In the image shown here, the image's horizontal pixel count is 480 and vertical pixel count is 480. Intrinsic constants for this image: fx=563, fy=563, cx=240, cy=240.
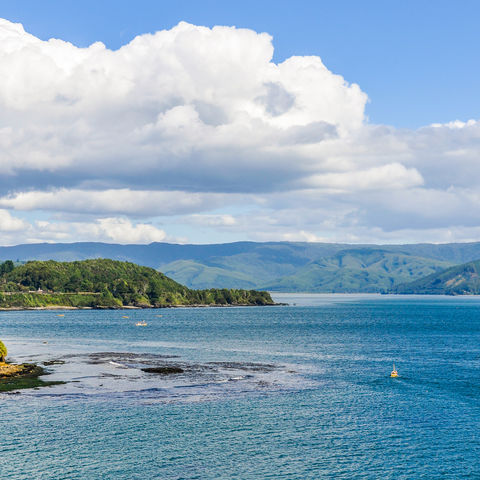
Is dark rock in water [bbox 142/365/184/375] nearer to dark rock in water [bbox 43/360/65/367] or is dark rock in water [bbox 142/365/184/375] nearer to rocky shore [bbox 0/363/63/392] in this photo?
rocky shore [bbox 0/363/63/392]

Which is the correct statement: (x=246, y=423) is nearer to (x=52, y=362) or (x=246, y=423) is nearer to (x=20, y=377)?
(x=20, y=377)

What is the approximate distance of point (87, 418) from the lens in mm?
85688

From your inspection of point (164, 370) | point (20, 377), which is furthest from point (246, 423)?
point (20, 377)

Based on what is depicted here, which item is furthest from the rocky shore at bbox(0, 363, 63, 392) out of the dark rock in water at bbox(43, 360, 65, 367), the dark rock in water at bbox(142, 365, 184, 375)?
the dark rock in water at bbox(142, 365, 184, 375)

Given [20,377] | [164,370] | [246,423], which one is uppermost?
[20,377]

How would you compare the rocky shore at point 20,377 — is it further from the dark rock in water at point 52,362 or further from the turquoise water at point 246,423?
the dark rock in water at point 52,362

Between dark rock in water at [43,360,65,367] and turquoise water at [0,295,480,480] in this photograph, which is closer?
turquoise water at [0,295,480,480]

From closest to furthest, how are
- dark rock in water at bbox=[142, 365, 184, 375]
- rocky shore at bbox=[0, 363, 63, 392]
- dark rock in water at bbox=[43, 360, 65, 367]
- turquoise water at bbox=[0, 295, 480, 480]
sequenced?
1. turquoise water at bbox=[0, 295, 480, 480]
2. rocky shore at bbox=[0, 363, 63, 392]
3. dark rock in water at bbox=[142, 365, 184, 375]
4. dark rock in water at bbox=[43, 360, 65, 367]

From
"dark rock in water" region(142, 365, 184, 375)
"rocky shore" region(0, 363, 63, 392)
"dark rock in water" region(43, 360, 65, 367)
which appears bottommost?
"dark rock in water" region(43, 360, 65, 367)

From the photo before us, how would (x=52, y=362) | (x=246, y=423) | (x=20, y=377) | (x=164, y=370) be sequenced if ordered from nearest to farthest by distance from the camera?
1. (x=246, y=423)
2. (x=20, y=377)
3. (x=164, y=370)
4. (x=52, y=362)

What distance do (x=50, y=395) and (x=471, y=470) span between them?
71.0 meters

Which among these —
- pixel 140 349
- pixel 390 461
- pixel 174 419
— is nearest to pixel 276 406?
pixel 174 419

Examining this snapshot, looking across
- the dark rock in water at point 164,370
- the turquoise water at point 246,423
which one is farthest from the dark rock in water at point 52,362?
the dark rock in water at point 164,370

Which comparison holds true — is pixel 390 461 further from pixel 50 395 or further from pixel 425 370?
pixel 425 370
